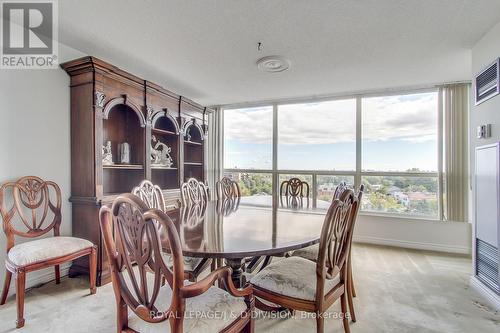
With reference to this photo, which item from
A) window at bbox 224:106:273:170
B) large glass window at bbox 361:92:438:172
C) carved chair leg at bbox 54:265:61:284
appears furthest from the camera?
window at bbox 224:106:273:170

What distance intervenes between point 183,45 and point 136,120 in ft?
4.14

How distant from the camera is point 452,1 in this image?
179cm

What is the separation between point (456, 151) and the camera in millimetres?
3434

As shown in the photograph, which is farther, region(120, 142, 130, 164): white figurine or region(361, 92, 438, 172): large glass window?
region(361, 92, 438, 172): large glass window

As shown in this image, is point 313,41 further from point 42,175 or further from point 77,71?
point 42,175

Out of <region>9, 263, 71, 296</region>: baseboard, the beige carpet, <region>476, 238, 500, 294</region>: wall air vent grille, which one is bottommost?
the beige carpet

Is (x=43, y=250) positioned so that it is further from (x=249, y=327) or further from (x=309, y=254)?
(x=309, y=254)

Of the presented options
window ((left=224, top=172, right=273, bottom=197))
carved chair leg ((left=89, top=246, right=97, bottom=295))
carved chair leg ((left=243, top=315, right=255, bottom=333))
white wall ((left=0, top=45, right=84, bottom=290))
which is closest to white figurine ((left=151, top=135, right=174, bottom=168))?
white wall ((left=0, top=45, right=84, bottom=290))

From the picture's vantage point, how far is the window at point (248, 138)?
4.74 meters

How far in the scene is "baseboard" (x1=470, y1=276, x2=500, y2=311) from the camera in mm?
2066

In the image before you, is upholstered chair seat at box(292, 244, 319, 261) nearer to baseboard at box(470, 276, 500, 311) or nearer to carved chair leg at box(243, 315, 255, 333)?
carved chair leg at box(243, 315, 255, 333)

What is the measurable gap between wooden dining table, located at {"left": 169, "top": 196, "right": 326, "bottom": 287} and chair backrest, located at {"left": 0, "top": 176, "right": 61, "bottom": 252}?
4.07 feet

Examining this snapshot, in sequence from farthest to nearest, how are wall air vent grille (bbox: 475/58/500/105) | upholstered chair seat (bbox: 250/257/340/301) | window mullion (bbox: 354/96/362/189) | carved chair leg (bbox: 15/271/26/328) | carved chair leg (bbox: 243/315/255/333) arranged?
window mullion (bbox: 354/96/362/189), wall air vent grille (bbox: 475/58/500/105), carved chair leg (bbox: 15/271/26/328), upholstered chair seat (bbox: 250/257/340/301), carved chair leg (bbox: 243/315/255/333)

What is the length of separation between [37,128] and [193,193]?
1611 mm
